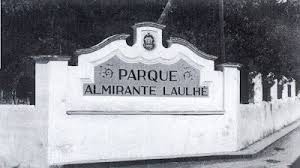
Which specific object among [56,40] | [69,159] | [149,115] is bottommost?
[69,159]

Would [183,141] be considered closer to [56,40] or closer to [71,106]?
[71,106]

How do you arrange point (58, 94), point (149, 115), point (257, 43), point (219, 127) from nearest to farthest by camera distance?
point (58, 94) < point (149, 115) < point (219, 127) < point (257, 43)

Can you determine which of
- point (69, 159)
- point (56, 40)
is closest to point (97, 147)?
point (69, 159)

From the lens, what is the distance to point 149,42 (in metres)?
11.4

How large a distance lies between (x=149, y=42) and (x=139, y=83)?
104cm

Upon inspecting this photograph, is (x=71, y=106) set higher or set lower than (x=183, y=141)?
higher

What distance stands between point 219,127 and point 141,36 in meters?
3.29

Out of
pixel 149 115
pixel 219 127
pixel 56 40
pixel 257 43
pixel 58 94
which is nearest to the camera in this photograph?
pixel 58 94

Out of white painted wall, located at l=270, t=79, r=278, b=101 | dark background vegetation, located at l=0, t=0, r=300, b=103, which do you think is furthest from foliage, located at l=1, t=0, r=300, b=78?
white painted wall, located at l=270, t=79, r=278, b=101

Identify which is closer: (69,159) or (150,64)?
(69,159)

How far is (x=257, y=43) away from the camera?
1580cm

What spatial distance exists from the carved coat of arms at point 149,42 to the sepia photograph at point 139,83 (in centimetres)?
3

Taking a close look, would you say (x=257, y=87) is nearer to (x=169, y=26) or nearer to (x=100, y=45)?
(x=169, y=26)

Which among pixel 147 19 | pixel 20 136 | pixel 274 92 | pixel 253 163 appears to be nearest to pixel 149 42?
pixel 20 136
